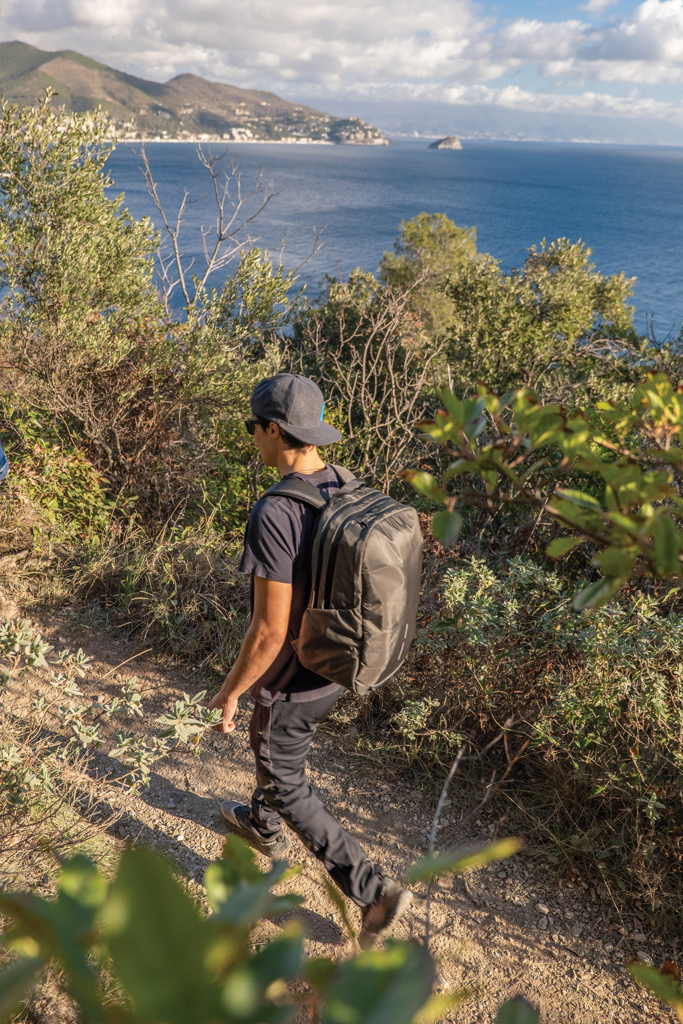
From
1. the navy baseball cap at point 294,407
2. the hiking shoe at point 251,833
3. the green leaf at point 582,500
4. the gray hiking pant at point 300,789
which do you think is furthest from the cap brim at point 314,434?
the hiking shoe at point 251,833

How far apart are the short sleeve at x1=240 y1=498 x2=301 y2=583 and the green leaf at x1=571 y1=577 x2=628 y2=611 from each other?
4.77ft

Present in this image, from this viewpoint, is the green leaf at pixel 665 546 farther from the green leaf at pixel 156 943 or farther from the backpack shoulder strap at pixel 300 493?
the backpack shoulder strap at pixel 300 493

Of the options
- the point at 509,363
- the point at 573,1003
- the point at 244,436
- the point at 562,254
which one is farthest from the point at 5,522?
the point at 562,254

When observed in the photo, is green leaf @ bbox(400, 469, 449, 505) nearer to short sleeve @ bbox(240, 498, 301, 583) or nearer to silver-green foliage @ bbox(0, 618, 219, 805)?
short sleeve @ bbox(240, 498, 301, 583)

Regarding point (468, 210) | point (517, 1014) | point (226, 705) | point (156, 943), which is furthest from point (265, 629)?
point (468, 210)

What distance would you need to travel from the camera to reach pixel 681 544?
99 cm

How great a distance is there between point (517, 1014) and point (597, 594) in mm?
581

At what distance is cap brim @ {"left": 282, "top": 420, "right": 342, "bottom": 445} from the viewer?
2.49 metres

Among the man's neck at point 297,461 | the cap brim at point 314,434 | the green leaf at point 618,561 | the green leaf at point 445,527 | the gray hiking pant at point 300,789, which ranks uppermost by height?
the green leaf at point 618,561

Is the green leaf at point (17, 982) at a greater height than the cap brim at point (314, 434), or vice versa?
the green leaf at point (17, 982)

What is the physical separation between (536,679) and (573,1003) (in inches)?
57.4

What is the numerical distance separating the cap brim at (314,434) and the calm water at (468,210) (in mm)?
23014

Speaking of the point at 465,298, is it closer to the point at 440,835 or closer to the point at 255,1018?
the point at 440,835

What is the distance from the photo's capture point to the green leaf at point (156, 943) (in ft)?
1.25
